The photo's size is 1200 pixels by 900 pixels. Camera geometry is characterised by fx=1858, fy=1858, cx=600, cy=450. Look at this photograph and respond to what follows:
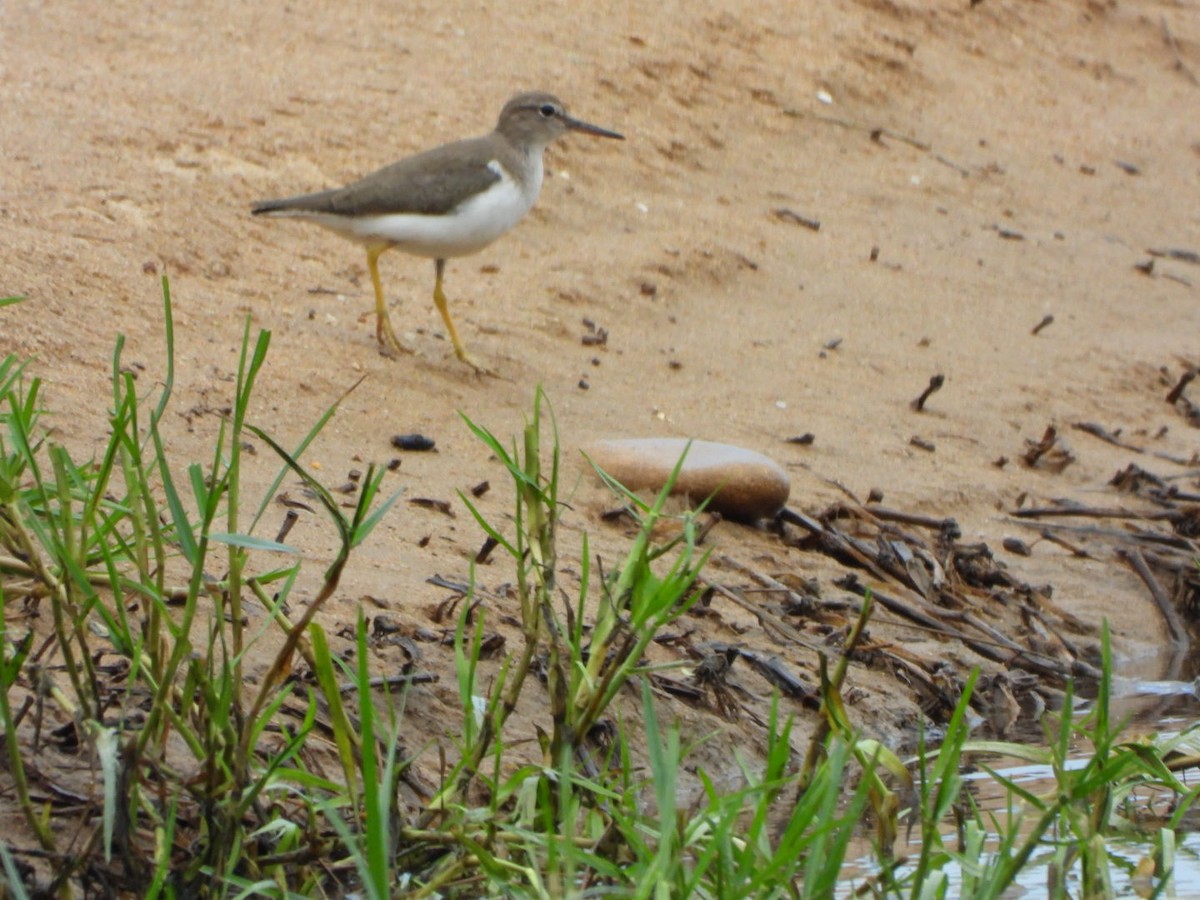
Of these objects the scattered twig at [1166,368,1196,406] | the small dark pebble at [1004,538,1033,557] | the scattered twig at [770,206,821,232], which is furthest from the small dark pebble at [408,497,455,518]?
the scattered twig at [770,206,821,232]

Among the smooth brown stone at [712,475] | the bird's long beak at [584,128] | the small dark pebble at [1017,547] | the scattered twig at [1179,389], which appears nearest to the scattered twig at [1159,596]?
the small dark pebble at [1017,547]

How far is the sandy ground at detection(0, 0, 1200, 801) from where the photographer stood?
611cm

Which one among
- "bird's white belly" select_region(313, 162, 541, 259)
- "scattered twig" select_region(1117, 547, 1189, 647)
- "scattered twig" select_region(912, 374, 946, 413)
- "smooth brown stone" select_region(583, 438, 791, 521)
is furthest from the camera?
"scattered twig" select_region(912, 374, 946, 413)

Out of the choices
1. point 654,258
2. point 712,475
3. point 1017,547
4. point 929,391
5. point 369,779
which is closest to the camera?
point 369,779

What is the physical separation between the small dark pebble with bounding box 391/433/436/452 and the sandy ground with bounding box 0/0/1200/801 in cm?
6

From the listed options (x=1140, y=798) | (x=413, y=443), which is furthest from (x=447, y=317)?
(x=1140, y=798)

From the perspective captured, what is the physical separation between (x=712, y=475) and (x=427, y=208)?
215 centimetres

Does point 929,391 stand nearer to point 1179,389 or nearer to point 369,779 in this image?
point 1179,389

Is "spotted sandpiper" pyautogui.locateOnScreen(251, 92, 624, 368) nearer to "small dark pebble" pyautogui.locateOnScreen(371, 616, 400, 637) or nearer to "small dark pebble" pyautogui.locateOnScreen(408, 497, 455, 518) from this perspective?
"small dark pebble" pyautogui.locateOnScreen(408, 497, 455, 518)

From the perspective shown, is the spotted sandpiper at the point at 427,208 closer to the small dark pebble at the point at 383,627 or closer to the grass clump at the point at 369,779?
the small dark pebble at the point at 383,627

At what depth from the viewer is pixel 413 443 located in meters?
6.12

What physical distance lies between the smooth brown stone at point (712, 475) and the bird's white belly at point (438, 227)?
176 cm

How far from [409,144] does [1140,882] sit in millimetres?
6267

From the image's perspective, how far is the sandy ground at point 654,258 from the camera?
6109 mm
